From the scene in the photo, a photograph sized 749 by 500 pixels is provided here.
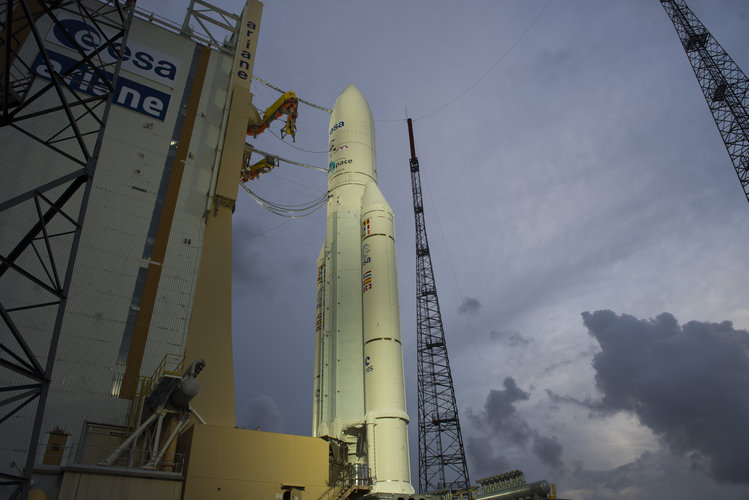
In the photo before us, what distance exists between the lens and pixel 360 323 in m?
23.8

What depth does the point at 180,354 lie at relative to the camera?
71.2 ft

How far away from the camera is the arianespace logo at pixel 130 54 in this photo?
82.0 feet

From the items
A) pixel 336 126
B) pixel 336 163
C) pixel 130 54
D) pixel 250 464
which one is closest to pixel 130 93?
pixel 130 54

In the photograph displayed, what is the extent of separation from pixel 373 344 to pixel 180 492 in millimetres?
9003

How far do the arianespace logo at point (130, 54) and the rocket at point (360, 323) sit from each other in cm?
921

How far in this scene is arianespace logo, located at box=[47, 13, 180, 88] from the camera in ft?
82.0

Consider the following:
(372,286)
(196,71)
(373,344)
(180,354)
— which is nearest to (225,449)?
(180,354)

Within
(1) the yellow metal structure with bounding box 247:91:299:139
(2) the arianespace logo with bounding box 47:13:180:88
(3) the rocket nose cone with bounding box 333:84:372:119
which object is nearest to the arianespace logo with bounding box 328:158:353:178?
(3) the rocket nose cone with bounding box 333:84:372:119

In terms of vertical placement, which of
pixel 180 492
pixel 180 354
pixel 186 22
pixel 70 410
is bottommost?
pixel 180 492

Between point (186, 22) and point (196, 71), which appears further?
point (186, 22)

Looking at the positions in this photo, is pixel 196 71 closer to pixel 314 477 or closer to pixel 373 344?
pixel 373 344

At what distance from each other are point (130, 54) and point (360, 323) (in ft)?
59.5

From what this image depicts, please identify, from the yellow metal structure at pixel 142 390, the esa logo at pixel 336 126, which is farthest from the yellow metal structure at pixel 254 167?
the yellow metal structure at pixel 142 390

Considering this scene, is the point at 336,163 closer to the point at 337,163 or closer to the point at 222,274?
the point at 337,163
